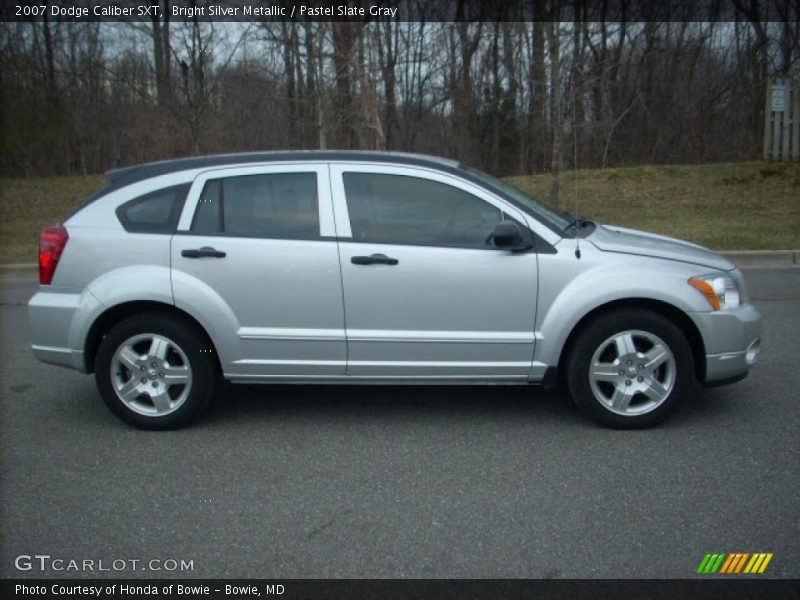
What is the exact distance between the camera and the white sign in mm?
17609

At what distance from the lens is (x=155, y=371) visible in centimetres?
469

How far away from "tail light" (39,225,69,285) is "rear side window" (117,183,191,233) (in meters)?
0.37

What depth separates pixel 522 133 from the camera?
26.7 metres

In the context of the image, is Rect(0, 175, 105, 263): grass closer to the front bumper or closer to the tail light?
the tail light

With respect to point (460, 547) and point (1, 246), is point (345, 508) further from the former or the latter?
point (1, 246)

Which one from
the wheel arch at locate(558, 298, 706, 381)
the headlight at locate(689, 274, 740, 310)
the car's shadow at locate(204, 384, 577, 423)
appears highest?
the headlight at locate(689, 274, 740, 310)

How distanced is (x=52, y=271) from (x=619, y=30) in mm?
24344

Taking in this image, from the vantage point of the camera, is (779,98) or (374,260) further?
(779,98)

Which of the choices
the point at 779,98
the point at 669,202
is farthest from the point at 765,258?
the point at 779,98

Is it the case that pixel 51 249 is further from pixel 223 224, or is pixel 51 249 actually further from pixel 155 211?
pixel 223 224

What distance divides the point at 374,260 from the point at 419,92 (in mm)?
23620

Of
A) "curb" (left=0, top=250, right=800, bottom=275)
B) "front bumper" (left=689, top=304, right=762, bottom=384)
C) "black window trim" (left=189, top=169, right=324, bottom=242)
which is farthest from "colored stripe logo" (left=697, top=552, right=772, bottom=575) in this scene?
"curb" (left=0, top=250, right=800, bottom=275)

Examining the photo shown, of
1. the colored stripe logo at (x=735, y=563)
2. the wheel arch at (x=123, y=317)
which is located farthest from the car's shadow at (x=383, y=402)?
the colored stripe logo at (x=735, y=563)
